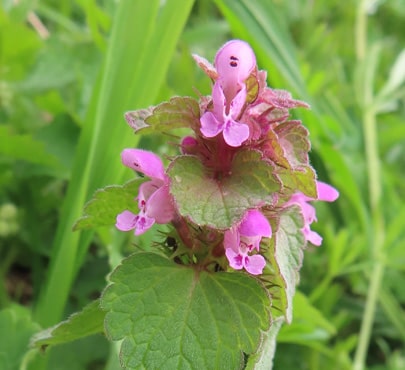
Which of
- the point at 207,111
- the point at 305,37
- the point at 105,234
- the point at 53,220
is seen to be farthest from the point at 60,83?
the point at 305,37

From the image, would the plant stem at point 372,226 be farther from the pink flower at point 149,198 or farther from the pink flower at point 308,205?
the pink flower at point 149,198

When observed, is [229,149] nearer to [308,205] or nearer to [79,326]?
[308,205]

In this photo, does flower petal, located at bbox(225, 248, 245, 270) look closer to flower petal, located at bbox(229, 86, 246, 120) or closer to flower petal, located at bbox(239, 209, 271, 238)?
flower petal, located at bbox(239, 209, 271, 238)

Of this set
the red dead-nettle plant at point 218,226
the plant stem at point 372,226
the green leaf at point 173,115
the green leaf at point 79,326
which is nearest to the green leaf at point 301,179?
the red dead-nettle plant at point 218,226

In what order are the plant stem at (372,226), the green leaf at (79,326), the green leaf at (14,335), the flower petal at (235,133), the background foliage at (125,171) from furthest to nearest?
the plant stem at (372,226) → the background foliage at (125,171) → the green leaf at (14,335) → the green leaf at (79,326) → the flower petal at (235,133)

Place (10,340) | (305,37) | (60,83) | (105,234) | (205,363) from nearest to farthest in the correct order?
(205,363), (10,340), (105,234), (60,83), (305,37)

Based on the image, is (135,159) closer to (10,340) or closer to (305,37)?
(10,340)
